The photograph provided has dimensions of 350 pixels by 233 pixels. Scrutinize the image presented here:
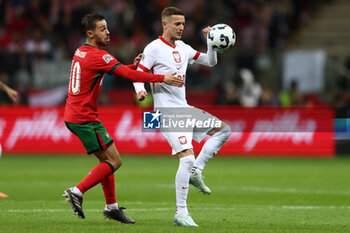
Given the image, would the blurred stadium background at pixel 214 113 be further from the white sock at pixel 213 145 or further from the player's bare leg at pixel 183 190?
the white sock at pixel 213 145

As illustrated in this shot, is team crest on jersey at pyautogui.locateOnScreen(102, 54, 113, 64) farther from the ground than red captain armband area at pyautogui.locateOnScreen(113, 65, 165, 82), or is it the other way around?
team crest on jersey at pyautogui.locateOnScreen(102, 54, 113, 64)

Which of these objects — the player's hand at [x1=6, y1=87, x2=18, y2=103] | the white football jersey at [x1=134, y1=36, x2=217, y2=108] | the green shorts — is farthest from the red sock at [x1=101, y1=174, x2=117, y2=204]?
the player's hand at [x1=6, y1=87, x2=18, y2=103]

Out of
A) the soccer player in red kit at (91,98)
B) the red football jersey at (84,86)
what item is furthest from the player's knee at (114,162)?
the red football jersey at (84,86)

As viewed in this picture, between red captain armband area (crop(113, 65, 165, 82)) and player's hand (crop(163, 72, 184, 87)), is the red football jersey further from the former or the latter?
player's hand (crop(163, 72, 184, 87))

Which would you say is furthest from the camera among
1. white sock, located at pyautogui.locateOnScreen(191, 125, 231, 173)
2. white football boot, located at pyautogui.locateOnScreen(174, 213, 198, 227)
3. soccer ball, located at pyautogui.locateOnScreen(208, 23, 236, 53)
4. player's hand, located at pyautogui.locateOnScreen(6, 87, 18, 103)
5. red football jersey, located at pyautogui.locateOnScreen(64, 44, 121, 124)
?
player's hand, located at pyautogui.locateOnScreen(6, 87, 18, 103)

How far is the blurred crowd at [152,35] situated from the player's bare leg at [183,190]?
12682 mm

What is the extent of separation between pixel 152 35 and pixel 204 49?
189 centimetres

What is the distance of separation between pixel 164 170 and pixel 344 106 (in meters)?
6.74

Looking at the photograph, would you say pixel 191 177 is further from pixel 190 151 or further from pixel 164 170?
pixel 164 170

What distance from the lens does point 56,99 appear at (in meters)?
22.1

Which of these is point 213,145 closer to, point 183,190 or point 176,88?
point 176,88

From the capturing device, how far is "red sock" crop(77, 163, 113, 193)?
8305mm

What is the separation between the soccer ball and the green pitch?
2.11m

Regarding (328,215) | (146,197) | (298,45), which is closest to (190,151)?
(328,215)
